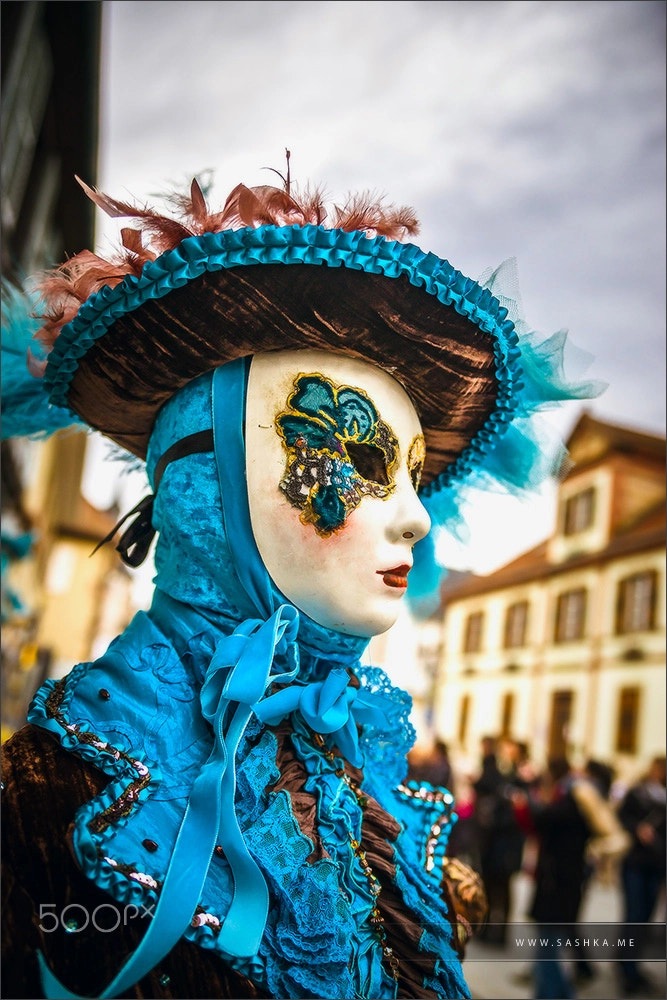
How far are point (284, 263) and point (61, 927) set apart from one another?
0.91 metres

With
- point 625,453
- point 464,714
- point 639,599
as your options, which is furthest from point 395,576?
point 464,714

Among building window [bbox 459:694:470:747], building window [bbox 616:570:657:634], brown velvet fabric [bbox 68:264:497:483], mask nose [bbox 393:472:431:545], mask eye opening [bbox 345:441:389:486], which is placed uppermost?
building window [bbox 459:694:470:747]

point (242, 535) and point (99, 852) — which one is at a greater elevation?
point (242, 535)

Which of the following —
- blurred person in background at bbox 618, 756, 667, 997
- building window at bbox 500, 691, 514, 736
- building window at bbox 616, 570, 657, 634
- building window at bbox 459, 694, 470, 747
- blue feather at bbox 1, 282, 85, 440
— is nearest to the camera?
blue feather at bbox 1, 282, 85, 440

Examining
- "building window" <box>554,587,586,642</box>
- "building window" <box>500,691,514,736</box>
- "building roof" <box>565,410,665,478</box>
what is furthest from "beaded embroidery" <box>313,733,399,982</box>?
"building window" <box>500,691,514,736</box>

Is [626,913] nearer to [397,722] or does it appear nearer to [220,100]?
[397,722]

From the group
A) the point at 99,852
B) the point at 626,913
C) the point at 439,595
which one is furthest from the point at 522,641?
the point at 99,852

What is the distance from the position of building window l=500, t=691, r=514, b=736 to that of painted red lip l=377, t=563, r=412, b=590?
34.7 ft

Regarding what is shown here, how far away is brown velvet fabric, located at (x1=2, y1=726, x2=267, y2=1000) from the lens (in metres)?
0.90

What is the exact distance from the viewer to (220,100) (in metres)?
1.59

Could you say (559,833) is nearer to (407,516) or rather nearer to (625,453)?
(625,453)

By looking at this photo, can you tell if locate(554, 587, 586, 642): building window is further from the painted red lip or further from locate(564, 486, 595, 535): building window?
the painted red lip

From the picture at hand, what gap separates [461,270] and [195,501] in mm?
546

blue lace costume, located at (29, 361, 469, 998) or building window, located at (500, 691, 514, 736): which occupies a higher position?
building window, located at (500, 691, 514, 736)
